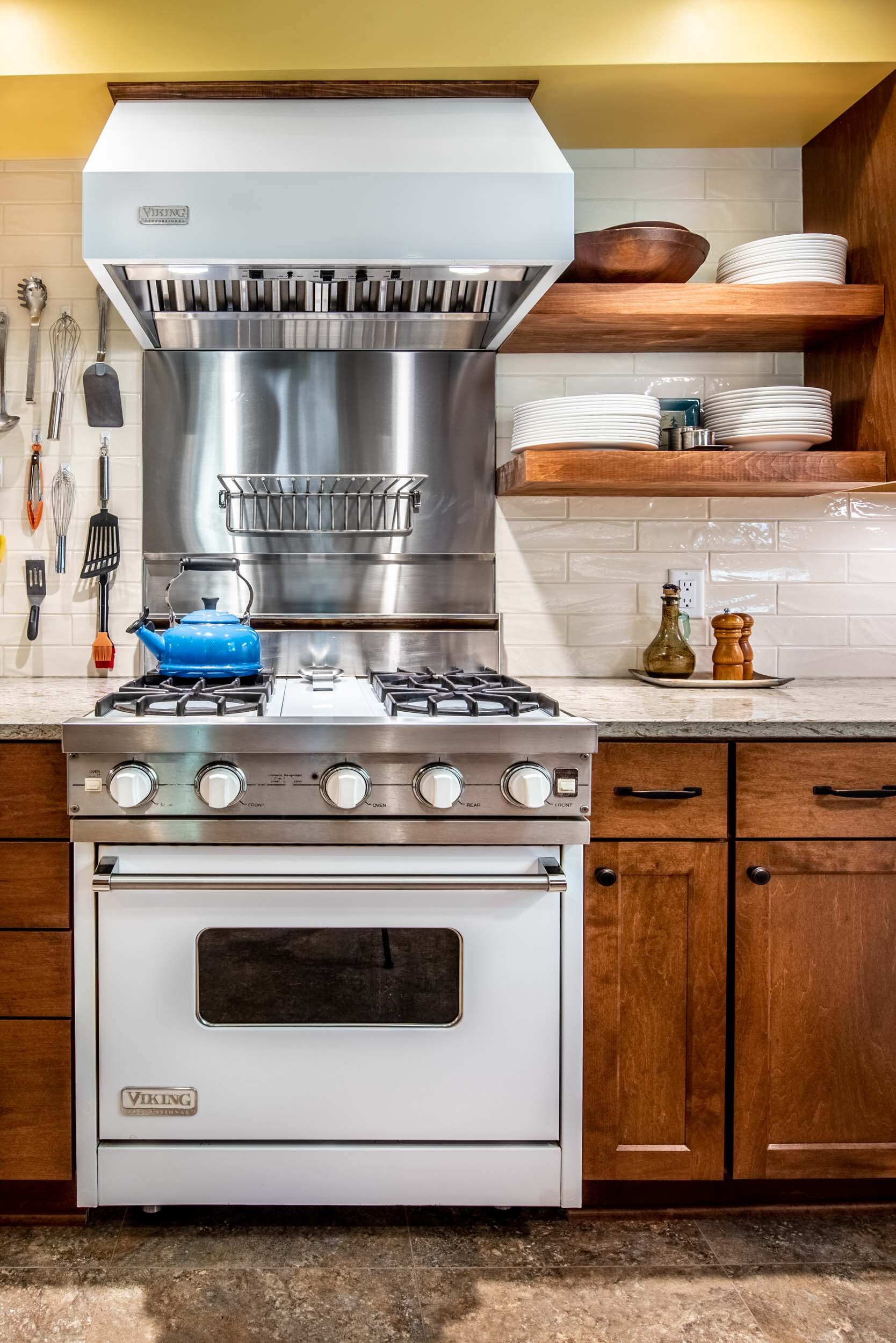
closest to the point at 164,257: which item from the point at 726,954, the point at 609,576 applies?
the point at 609,576

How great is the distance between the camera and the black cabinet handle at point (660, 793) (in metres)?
1.59

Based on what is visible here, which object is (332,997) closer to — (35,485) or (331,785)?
(331,785)

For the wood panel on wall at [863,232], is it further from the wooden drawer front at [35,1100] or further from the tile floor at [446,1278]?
the wooden drawer front at [35,1100]

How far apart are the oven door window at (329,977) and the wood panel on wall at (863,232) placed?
4.79 feet

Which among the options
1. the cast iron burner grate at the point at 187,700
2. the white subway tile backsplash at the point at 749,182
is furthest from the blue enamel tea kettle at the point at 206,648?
the white subway tile backsplash at the point at 749,182

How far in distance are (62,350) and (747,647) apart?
185 cm

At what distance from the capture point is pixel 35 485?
2.25m

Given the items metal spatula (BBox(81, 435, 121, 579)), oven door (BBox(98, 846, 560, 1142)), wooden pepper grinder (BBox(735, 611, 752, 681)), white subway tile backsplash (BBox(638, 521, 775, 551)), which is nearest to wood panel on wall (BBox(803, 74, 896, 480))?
white subway tile backsplash (BBox(638, 521, 775, 551))

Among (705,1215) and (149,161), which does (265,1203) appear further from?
(149,161)

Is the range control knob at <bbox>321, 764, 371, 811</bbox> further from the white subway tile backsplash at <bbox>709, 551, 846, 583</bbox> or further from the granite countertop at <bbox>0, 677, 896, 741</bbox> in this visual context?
the white subway tile backsplash at <bbox>709, 551, 846, 583</bbox>

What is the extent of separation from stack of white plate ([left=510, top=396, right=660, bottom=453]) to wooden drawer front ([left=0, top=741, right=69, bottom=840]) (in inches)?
47.2

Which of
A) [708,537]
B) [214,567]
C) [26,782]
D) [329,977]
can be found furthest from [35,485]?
[708,537]

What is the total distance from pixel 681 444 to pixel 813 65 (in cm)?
81

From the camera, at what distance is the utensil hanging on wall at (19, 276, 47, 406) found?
2.22 meters
